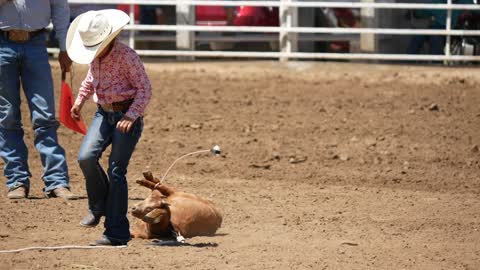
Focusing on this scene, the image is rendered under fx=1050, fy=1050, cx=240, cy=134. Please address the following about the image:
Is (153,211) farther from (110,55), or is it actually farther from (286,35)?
(286,35)

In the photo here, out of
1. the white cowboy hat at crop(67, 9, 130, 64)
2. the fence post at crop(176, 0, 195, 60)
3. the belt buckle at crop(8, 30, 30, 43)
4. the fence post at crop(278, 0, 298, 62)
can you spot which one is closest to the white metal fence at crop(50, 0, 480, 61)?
the fence post at crop(278, 0, 298, 62)

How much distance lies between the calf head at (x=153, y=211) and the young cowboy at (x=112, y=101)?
10 cm

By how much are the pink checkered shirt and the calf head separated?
0.62 meters

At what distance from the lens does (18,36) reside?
8.57 m

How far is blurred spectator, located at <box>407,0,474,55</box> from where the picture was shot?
17.0m

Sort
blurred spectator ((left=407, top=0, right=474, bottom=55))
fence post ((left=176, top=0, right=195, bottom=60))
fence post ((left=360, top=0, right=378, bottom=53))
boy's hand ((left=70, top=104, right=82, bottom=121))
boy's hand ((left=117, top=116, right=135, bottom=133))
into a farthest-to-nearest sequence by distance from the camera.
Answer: fence post ((left=176, top=0, right=195, bottom=60)) < blurred spectator ((left=407, top=0, right=474, bottom=55)) < fence post ((left=360, top=0, right=378, bottom=53)) < boy's hand ((left=70, top=104, right=82, bottom=121)) < boy's hand ((left=117, top=116, right=135, bottom=133))

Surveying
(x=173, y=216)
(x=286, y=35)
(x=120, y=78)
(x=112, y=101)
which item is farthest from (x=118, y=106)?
(x=286, y=35)

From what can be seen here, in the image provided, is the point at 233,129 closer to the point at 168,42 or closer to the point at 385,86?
the point at 385,86

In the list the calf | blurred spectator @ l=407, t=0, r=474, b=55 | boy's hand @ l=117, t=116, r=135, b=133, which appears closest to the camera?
boy's hand @ l=117, t=116, r=135, b=133

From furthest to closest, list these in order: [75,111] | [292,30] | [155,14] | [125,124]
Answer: [155,14]
[292,30]
[75,111]
[125,124]

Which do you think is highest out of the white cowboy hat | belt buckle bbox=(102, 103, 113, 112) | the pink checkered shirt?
the white cowboy hat

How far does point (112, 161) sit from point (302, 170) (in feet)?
13.2

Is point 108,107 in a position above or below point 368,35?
above

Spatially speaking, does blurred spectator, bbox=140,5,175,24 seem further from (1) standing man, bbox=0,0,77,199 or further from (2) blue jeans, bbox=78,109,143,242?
(2) blue jeans, bbox=78,109,143,242
